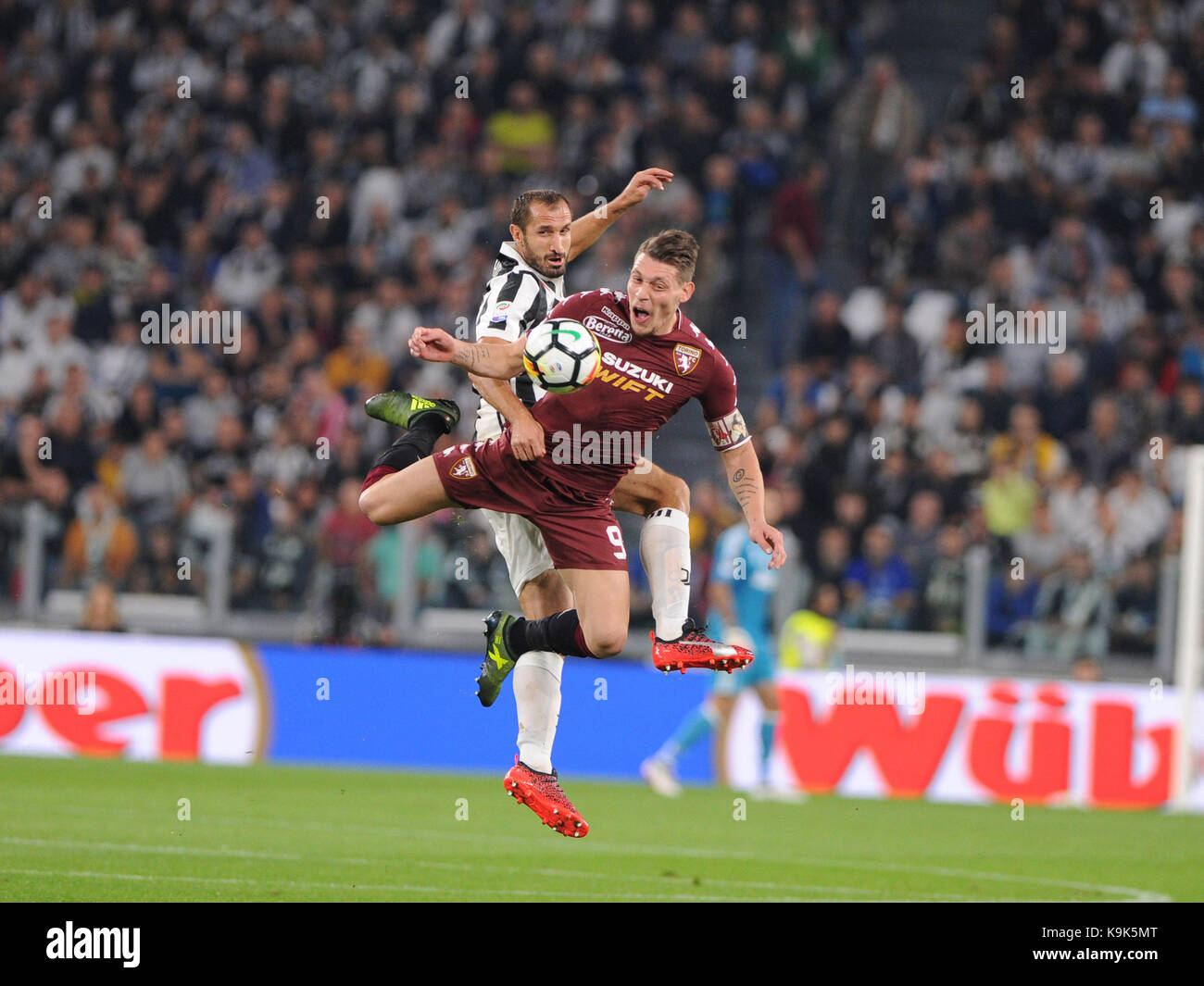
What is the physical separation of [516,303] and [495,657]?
1764 mm

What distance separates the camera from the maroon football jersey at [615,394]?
9.25m

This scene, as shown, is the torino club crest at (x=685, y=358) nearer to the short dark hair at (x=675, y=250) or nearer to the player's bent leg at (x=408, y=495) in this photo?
the short dark hair at (x=675, y=250)

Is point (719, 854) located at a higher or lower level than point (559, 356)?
lower

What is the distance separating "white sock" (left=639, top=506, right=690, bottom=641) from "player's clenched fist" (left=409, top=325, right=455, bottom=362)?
1727 mm

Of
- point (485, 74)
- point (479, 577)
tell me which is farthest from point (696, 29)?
point (479, 577)

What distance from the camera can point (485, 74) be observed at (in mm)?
20641

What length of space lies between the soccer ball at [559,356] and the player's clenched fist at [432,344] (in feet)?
1.26

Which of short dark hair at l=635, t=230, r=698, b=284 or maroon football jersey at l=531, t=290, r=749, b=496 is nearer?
short dark hair at l=635, t=230, r=698, b=284

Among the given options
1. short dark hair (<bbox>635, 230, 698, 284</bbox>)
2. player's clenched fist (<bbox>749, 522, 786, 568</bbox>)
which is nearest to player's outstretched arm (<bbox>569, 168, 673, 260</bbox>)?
short dark hair (<bbox>635, 230, 698, 284</bbox>)

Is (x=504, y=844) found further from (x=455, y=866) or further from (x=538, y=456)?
(x=538, y=456)

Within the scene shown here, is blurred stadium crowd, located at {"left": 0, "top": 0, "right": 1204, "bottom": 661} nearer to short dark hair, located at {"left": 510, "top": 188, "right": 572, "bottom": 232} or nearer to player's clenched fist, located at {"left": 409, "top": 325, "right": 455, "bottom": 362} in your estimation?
short dark hair, located at {"left": 510, "top": 188, "right": 572, "bottom": 232}

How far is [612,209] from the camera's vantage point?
32.3 ft

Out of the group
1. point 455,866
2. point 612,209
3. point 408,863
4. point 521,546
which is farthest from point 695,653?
point 408,863

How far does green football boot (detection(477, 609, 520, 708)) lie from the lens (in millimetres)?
9781
